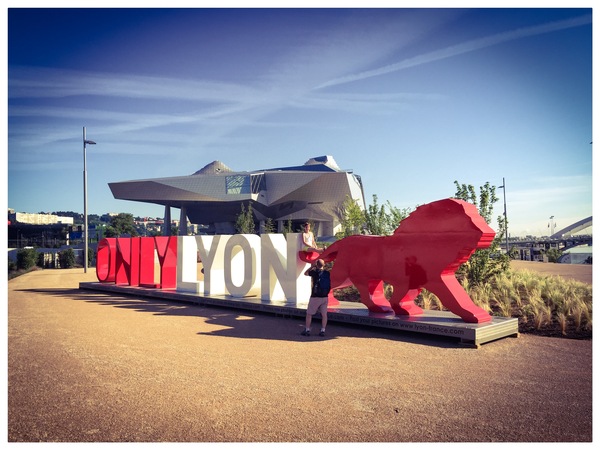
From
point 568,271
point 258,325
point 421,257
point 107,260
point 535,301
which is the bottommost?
point 258,325

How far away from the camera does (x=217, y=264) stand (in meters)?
14.1

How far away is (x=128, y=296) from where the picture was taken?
1592 cm

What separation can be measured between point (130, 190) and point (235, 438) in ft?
217

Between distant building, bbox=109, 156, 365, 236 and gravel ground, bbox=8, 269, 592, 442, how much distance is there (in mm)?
51801

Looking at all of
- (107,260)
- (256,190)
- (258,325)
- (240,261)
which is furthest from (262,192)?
(258,325)

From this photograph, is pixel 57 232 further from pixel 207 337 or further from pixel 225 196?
pixel 207 337

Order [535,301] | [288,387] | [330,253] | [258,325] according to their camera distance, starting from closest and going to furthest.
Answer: [288,387], [258,325], [330,253], [535,301]

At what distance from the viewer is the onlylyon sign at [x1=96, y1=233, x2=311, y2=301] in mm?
11617

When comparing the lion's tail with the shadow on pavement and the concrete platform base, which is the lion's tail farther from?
the shadow on pavement

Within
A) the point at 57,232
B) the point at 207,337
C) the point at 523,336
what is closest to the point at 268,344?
the point at 207,337

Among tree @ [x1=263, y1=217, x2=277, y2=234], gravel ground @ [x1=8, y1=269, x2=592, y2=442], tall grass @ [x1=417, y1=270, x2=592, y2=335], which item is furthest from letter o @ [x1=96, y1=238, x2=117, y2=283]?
tree @ [x1=263, y1=217, x2=277, y2=234]

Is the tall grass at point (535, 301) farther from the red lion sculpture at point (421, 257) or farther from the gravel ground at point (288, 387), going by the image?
the red lion sculpture at point (421, 257)

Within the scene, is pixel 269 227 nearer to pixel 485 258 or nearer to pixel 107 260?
pixel 107 260

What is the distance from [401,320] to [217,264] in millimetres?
6930
